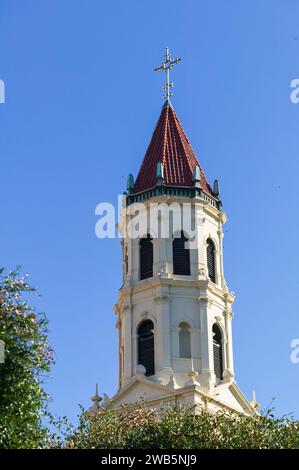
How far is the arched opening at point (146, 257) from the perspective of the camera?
228ft

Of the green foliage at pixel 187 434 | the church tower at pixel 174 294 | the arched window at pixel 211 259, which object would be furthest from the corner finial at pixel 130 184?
the green foliage at pixel 187 434

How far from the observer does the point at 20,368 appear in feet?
125

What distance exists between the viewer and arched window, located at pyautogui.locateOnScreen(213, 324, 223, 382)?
2657 inches

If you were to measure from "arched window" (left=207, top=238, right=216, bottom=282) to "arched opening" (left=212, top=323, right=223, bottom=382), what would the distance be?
10.3ft

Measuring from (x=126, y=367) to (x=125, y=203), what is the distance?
1037 cm

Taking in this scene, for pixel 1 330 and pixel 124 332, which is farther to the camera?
pixel 124 332

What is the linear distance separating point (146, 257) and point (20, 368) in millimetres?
32263

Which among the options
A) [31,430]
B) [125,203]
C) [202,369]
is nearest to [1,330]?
[31,430]

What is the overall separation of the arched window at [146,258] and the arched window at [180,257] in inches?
56.7

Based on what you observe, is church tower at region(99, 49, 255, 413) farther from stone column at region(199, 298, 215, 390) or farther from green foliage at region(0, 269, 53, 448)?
green foliage at region(0, 269, 53, 448)

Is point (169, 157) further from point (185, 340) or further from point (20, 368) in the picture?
point (20, 368)
